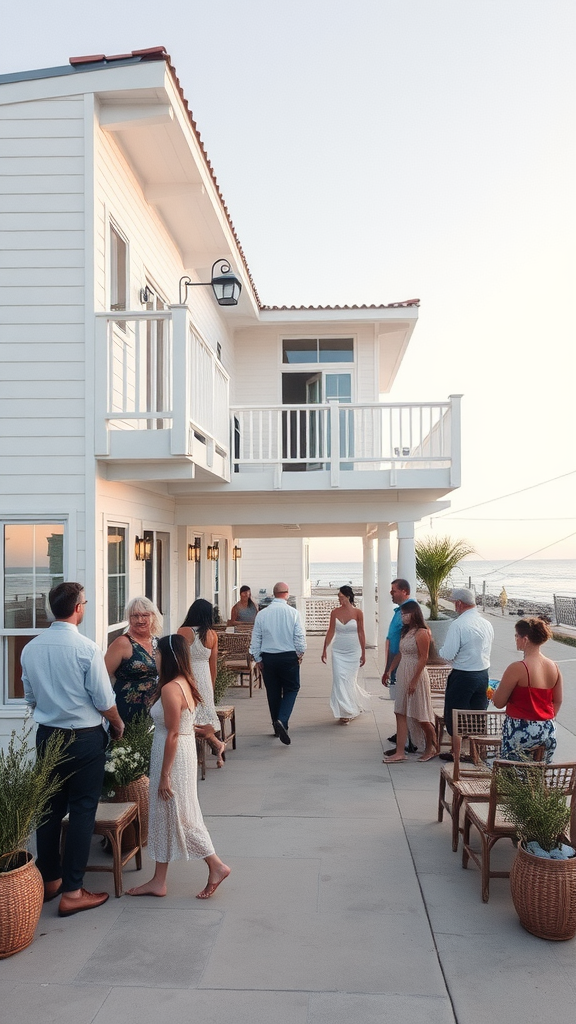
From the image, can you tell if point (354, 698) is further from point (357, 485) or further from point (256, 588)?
point (256, 588)

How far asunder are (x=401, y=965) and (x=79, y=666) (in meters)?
2.19

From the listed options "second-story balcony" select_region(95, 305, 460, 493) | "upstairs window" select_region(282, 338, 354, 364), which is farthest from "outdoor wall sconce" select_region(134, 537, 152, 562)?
"upstairs window" select_region(282, 338, 354, 364)

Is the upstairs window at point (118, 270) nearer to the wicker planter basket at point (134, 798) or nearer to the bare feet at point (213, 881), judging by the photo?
the wicker planter basket at point (134, 798)

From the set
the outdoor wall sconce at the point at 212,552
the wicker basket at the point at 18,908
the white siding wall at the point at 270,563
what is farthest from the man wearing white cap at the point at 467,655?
the white siding wall at the point at 270,563

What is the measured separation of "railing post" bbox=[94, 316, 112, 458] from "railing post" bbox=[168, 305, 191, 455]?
1.96ft

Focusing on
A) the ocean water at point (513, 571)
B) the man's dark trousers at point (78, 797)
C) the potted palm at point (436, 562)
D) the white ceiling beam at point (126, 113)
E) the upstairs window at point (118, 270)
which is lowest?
the ocean water at point (513, 571)

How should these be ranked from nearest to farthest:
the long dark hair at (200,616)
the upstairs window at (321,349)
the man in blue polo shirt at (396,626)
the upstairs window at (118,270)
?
the long dark hair at (200,616) → the upstairs window at (118,270) → the man in blue polo shirt at (396,626) → the upstairs window at (321,349)

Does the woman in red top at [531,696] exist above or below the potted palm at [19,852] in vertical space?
above

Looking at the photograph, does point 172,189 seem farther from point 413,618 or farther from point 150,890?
point 150,890

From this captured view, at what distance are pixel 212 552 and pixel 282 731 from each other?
6907mm

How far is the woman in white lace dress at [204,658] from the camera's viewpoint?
22.2ft

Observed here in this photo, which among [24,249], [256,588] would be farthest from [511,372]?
[24,249]

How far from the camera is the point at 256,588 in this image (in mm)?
21375

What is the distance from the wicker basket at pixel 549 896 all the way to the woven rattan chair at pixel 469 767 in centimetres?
92
